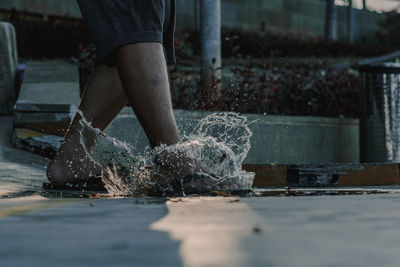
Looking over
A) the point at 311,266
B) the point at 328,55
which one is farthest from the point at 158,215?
the point at 328,55

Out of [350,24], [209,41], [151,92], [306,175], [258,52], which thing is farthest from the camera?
[350,24]

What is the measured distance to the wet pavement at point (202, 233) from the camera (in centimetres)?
109

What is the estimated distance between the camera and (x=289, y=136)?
689cm

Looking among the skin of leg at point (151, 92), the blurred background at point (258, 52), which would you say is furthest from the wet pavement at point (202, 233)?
the blurred background at point (258, 52)

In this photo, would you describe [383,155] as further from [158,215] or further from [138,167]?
[158,215]

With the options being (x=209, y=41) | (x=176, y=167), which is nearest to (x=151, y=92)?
(x=176, y=167)

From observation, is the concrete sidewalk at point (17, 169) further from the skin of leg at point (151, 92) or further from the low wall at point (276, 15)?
the low wall at point (276, 15)

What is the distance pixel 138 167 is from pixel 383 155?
4346mm

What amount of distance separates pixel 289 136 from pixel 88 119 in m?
3.94

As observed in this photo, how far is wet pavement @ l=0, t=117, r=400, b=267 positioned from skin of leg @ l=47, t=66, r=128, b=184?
94 cm

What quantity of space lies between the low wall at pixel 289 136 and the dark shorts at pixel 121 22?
291 cm

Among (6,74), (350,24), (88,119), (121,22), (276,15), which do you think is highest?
(276,15)

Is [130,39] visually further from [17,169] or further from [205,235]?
[17,169]

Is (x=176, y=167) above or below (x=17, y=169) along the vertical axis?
above
